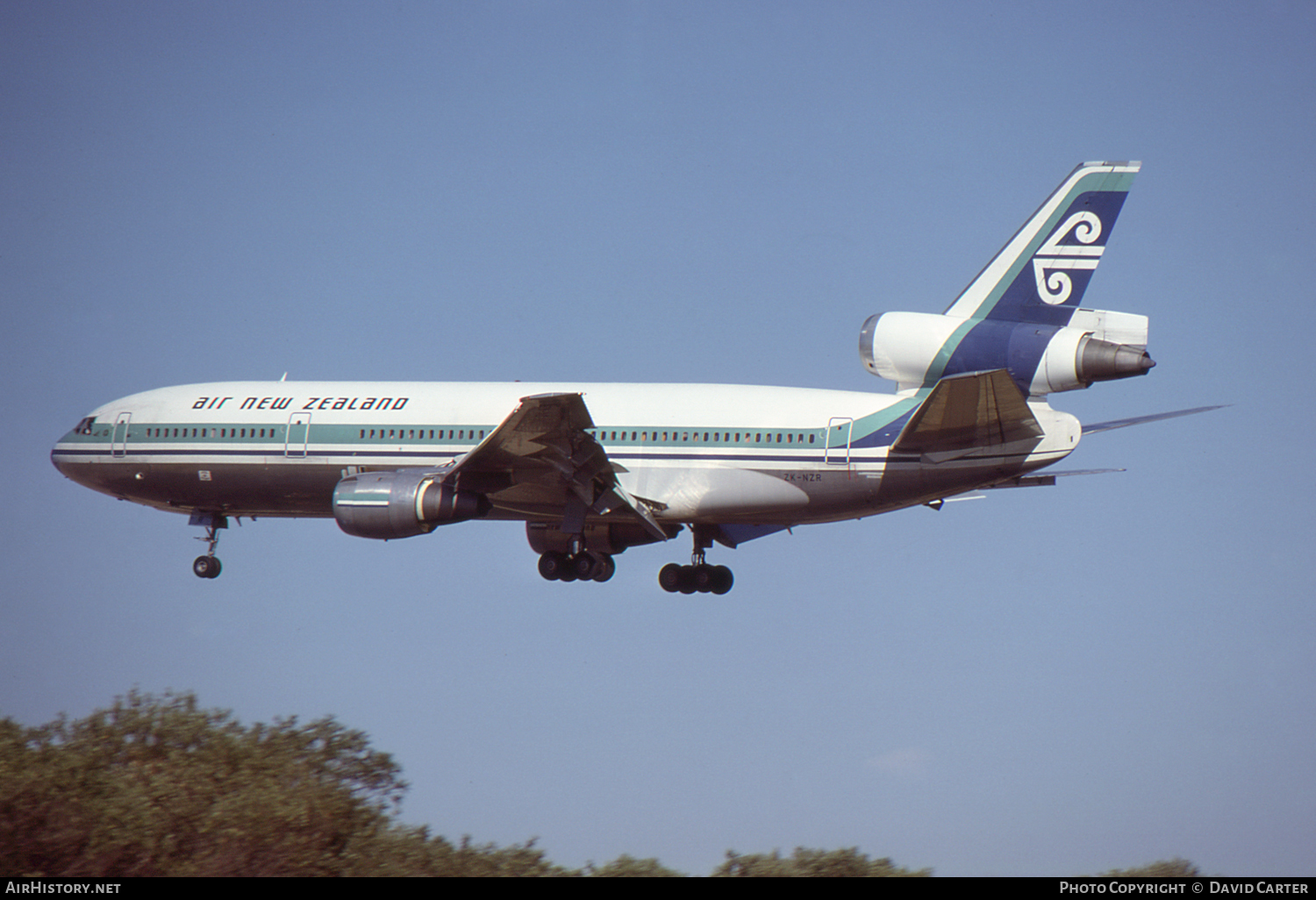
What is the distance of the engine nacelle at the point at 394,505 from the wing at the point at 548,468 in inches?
19.9

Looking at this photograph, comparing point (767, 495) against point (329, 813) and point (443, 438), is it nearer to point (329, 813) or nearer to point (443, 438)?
point (443, 438)

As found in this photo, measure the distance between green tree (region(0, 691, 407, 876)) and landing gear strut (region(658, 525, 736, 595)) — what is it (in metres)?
13.1

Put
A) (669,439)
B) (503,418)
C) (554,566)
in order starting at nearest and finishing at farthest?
(669,439)
(503,418)
(554,566)

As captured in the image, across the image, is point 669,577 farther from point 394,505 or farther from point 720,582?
point 394,505

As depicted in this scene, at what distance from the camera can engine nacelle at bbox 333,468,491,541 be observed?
3206 cm

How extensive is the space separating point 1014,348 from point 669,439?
8.75 m

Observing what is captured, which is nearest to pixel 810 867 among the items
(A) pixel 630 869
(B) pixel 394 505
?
(A) pixel 630 869

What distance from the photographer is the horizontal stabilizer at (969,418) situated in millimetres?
28031

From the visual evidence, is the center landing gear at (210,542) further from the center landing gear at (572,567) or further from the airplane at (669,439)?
the center landing gear at (572,567)

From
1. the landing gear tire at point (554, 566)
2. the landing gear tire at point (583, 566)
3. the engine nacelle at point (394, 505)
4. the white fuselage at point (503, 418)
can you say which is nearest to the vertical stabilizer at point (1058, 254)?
the white fuselage at point (503, 418)

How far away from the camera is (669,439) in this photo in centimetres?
3372

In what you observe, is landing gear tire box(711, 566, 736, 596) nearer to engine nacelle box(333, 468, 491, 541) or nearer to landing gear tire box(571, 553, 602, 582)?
landing gear tire box(571, 553, 602, 582)
